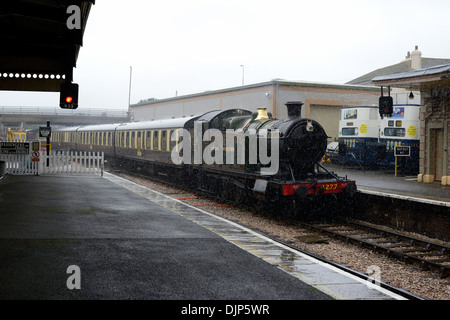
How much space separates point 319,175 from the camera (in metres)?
13.3

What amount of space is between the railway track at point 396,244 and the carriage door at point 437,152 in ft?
21.5

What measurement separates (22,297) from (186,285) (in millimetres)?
1910

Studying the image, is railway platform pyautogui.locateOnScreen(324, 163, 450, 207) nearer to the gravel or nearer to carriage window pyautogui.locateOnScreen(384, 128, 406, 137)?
the gravel

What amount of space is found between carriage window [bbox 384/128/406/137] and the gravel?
42.0 ft

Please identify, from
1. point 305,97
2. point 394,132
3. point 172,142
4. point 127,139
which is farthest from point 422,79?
point 127,139

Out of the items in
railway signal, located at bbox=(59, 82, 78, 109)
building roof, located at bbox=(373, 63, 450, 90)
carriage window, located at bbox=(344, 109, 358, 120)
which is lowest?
railway signal, located at bbox=(59, 82, 78, 109)

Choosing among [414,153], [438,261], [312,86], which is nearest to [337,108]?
[312,86]

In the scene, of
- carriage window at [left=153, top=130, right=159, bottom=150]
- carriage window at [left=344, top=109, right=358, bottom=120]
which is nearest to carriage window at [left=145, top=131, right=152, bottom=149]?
carriage window at [left=153, top=130, right=159, bottom=150]

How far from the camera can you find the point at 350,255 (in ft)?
31.0

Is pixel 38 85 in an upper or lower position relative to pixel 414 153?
upper

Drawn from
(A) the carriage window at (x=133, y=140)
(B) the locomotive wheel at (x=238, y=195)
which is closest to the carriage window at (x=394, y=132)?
(B) the locomotive wheel at (x=238, y=195)

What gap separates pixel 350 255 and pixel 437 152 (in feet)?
32.1

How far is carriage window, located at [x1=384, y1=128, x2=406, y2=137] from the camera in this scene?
77.8 feet
